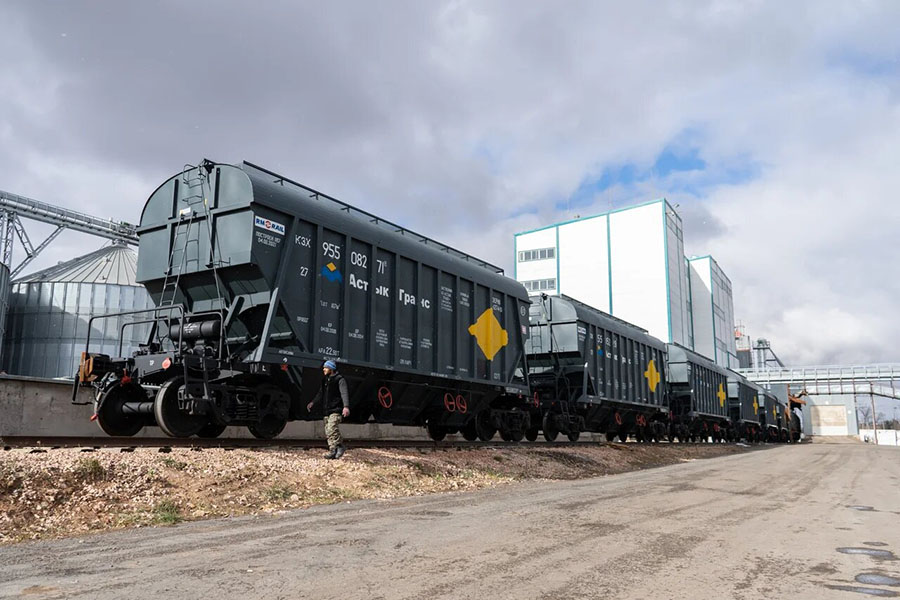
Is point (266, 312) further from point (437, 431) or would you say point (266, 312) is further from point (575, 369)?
point (575, 369)

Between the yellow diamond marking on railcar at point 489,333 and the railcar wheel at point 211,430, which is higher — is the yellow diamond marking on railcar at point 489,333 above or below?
above

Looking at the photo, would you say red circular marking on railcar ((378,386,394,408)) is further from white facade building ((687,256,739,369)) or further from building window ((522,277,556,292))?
white facade building ((687,256,739,369))

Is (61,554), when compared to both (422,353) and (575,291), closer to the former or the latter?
(422,353)

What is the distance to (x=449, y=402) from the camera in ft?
47.1

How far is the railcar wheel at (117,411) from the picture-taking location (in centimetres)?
966

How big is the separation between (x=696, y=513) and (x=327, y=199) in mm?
8031

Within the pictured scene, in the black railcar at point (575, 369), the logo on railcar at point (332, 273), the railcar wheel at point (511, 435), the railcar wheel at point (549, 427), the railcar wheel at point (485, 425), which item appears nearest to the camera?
the logo on railcar at point (332, 273)

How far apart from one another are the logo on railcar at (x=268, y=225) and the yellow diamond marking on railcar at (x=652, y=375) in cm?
1756

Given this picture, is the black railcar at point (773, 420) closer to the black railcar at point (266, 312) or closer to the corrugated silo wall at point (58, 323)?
the black railcar at point (266, 312)

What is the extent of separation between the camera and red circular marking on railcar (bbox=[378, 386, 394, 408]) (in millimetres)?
12352

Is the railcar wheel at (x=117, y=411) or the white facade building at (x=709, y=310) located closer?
the railcar wheel at (x=117, y=411)

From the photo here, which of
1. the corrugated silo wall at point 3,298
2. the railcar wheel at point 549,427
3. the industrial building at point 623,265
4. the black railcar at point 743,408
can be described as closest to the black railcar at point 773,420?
the black railcar at point 743,408

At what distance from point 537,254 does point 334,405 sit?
51650 mm

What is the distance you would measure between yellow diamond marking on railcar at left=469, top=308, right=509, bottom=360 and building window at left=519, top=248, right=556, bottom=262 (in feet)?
146
